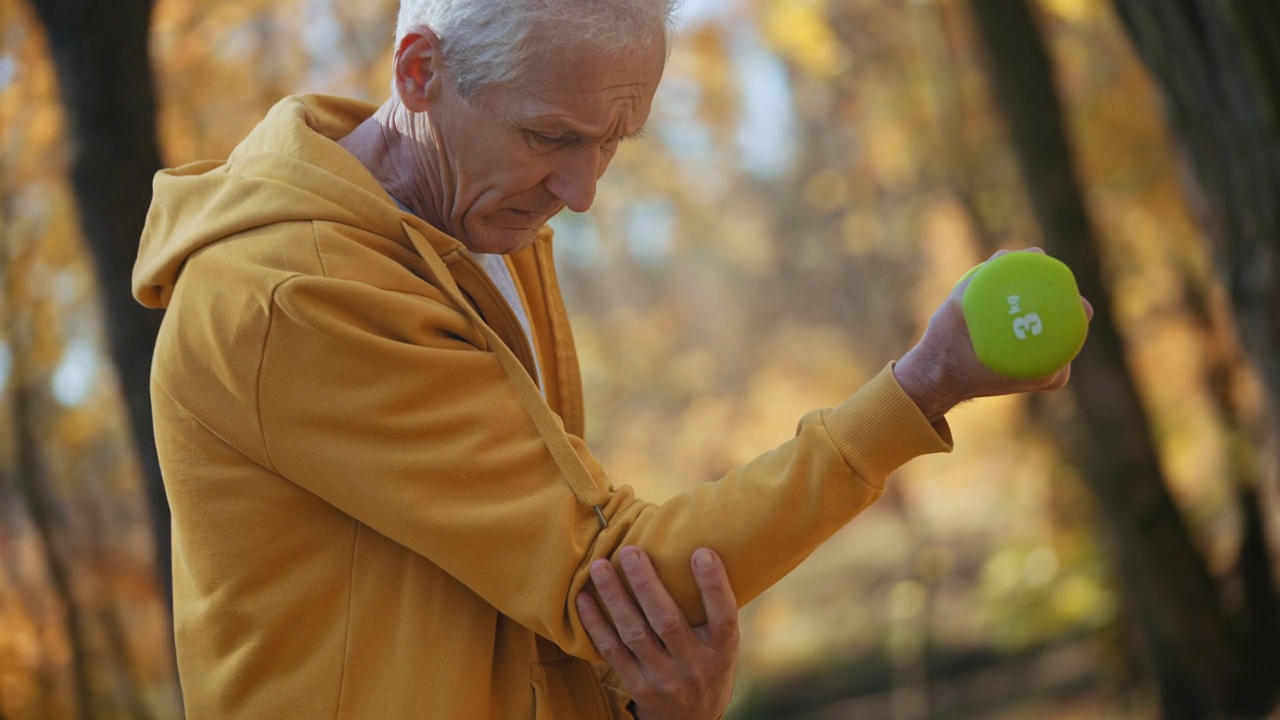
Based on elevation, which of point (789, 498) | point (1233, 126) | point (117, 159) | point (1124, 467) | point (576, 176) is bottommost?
point (1124, 467)

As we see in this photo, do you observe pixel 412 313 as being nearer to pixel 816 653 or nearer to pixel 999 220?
pixel 999 220

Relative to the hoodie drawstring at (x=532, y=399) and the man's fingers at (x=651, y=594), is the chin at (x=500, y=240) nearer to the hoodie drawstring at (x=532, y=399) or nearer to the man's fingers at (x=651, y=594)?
the hoodie drawstring at (x=532, y=399)

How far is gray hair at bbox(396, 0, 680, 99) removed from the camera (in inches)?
61.4

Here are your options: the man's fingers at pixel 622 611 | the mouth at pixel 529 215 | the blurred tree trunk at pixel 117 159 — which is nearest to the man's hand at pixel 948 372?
the man's fingers at pixel 622 611

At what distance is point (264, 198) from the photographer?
5.27ft

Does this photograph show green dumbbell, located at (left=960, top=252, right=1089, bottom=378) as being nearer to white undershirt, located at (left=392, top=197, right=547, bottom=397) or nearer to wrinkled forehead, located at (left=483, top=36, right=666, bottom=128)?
wrinkled forehead, located at (left=483, top=36, right=666, bottom=128)

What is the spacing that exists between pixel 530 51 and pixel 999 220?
277 inches

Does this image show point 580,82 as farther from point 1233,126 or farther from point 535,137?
point 1233,126

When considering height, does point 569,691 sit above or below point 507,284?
below

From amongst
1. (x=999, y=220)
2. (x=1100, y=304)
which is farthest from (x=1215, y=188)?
(x=999, y=220)

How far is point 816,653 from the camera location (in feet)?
37.2

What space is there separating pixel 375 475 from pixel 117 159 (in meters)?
2.04

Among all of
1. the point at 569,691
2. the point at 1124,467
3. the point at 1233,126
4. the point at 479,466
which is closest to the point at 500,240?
the point at 479,466

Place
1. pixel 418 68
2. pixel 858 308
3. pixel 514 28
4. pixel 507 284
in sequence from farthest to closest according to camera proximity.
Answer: pixel 858 308, pixel 507 284, pixel 418 68, pixel 514 28
